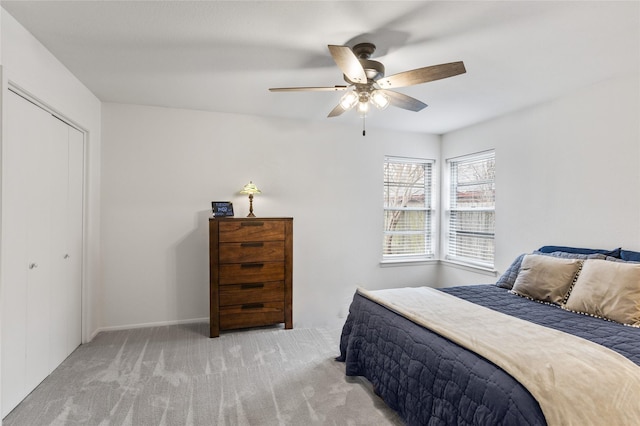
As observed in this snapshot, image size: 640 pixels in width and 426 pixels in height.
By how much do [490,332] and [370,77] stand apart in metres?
1.72

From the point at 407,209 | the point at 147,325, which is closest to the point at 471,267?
the point at 407,209

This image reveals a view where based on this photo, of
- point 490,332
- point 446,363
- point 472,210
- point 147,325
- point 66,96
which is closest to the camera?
point 446,363

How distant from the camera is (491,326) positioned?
1894 mm

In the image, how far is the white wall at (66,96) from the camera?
2.02m

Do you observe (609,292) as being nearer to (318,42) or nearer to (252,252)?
(318,42)

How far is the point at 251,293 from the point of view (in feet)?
11.6

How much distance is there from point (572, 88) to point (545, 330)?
2.32 meters

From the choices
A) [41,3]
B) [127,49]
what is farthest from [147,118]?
[41,3]

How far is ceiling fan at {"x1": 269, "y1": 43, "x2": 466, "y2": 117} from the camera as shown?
189 centimetres

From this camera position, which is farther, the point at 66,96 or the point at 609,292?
the point at 66,96

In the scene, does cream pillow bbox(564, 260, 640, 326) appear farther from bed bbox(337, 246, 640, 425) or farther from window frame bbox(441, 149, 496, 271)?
window frame bbox(441, 149, 496, 271)

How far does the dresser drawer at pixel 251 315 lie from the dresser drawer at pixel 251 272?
0.26 m

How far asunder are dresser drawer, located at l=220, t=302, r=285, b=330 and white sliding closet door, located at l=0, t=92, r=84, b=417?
4.34ft

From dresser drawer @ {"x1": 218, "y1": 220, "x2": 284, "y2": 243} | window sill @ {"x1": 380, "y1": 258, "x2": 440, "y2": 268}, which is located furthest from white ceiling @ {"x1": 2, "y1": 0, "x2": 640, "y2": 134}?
window sill @ {"x1": 380, "y1": 258, "x2": 440, "y2": 268}
